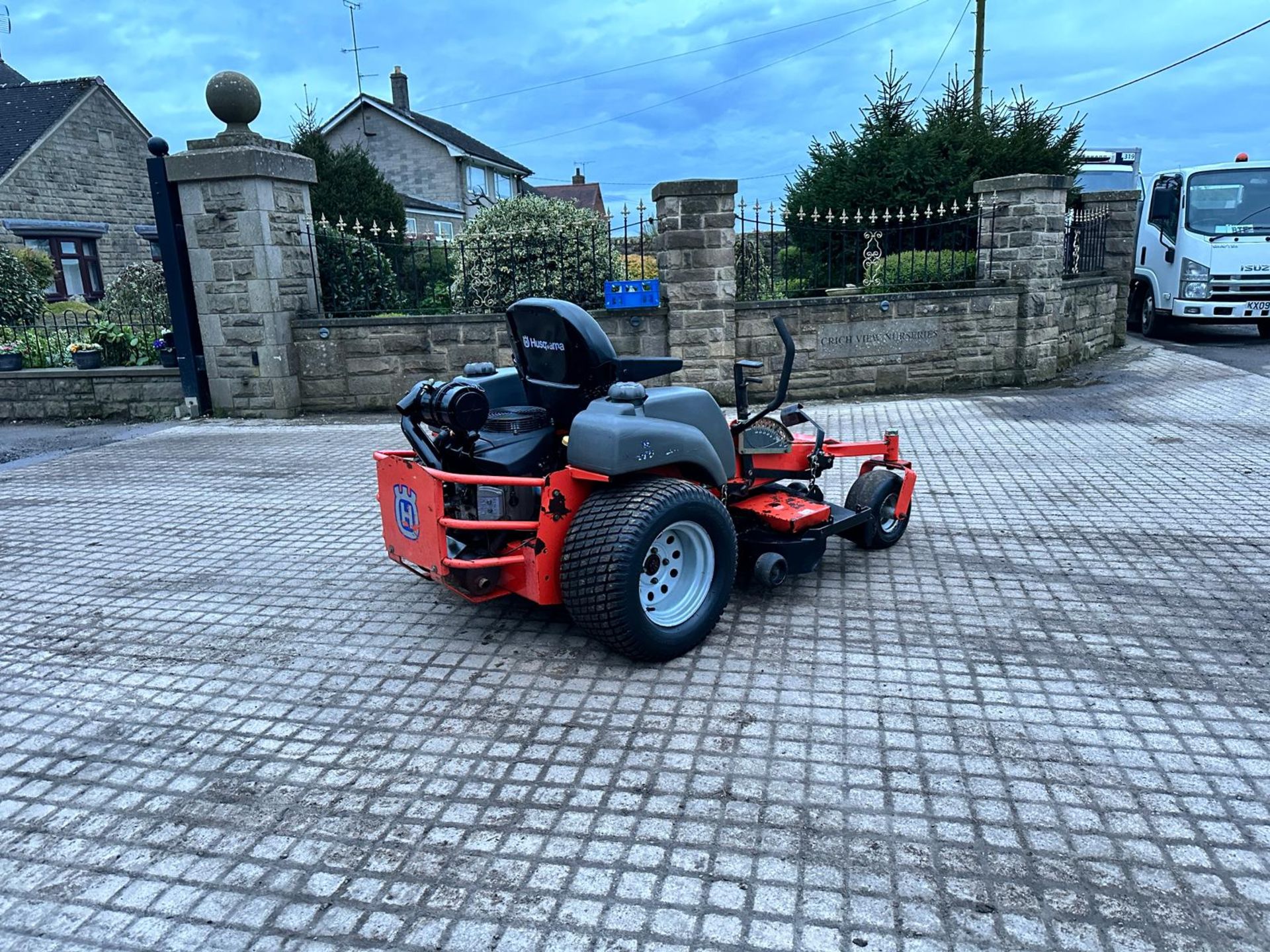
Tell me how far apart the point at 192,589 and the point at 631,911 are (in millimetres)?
3685

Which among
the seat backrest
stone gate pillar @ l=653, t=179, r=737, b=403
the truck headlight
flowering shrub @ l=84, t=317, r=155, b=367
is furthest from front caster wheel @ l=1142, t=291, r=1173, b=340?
flowering shrub @ l=84, t=317, r=155, b=367

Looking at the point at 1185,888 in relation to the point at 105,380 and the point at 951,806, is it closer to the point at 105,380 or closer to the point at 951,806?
the point at 951,806

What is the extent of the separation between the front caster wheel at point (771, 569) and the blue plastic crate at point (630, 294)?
20.7ft

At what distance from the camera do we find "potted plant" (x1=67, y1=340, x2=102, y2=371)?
11172mm

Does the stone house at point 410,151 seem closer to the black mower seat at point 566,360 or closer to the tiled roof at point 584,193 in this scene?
the tiled roof at point 584,193

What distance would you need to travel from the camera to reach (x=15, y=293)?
51.4ft

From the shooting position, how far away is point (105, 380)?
36.4ft

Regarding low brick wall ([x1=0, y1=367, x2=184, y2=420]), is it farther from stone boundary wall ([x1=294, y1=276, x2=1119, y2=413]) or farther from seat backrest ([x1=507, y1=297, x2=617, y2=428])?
seat backrest ([x1=507, y1=297, x2=617, y2=428])

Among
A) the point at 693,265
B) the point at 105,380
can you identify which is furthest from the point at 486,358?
the point at 105,380

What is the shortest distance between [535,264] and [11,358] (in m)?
Answer: 6.67

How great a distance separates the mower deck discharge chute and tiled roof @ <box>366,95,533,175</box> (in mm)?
36110

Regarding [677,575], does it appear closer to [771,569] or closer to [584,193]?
[771,569]

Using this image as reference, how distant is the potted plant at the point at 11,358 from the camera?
11.4 m

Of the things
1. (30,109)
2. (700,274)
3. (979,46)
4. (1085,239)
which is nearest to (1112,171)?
(979,46)
